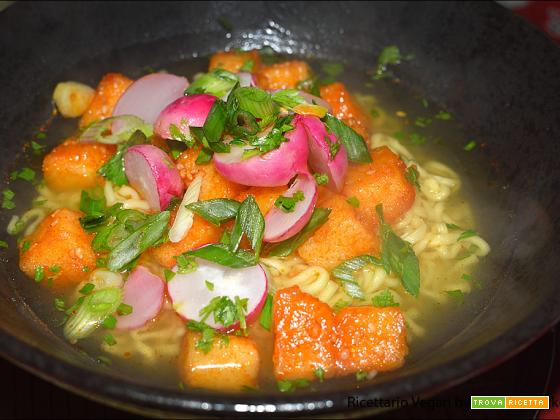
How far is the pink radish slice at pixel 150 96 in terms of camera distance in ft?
14.4

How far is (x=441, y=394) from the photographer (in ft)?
11.1

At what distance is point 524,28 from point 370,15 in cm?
133

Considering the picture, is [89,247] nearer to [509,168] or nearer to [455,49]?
[509,168]

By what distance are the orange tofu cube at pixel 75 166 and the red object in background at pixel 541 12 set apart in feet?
14.6

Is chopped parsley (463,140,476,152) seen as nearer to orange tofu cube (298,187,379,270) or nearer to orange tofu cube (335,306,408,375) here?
orange tofu cube (298,187,379,270)

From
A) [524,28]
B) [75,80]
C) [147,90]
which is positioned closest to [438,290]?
[524,28]

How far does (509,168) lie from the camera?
4367 millimetres

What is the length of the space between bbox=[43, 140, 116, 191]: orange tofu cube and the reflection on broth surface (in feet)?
0.05

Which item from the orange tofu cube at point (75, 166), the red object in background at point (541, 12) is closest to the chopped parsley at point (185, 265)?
the orange tofu cube at point (75, 166)

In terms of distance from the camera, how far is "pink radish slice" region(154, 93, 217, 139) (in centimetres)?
385

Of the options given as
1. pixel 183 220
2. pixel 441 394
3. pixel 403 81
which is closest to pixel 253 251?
pixel 183 220

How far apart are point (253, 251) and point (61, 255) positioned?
3.74ft

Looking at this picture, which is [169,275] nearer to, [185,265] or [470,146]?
[185,265]

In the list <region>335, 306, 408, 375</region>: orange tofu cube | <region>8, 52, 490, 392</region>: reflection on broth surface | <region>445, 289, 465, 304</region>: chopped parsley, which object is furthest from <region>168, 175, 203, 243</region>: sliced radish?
<region>445, 289, 465, 304</region>: chopped parsley
